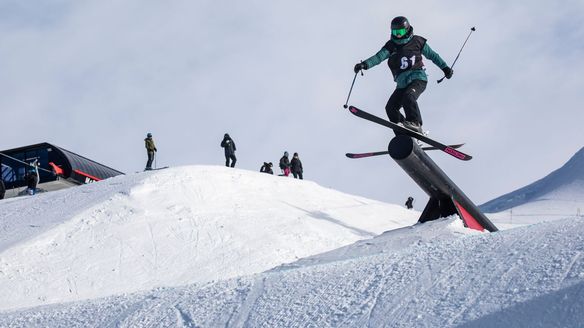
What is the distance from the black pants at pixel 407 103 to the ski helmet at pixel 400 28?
62cm

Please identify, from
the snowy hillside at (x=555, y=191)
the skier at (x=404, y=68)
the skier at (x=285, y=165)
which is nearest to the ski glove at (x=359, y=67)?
the skier at (x=404, y=68)

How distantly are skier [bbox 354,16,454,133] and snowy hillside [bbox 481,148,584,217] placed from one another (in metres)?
12.9

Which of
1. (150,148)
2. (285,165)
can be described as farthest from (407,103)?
(285,165)

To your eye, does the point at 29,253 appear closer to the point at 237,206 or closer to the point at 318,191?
the point at 237,206

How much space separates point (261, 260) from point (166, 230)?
2150 mm

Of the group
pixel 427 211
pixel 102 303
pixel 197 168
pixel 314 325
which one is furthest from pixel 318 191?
pixel 314 325

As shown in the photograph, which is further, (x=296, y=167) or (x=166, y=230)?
(x=296, y=167)

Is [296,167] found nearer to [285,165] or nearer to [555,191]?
[285,165]

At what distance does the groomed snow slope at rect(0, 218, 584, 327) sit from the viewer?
→ 6.86 metres

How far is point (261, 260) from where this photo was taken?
45.8 feet

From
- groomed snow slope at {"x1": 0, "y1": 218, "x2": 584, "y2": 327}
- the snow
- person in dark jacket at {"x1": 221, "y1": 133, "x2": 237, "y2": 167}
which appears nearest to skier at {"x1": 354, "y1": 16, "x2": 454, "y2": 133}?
the snow

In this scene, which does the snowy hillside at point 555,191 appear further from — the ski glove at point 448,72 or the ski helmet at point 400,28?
the ski helmet at point 400,28

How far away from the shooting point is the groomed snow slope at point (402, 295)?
→ 22.5ft

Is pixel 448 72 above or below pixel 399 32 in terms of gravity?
below
